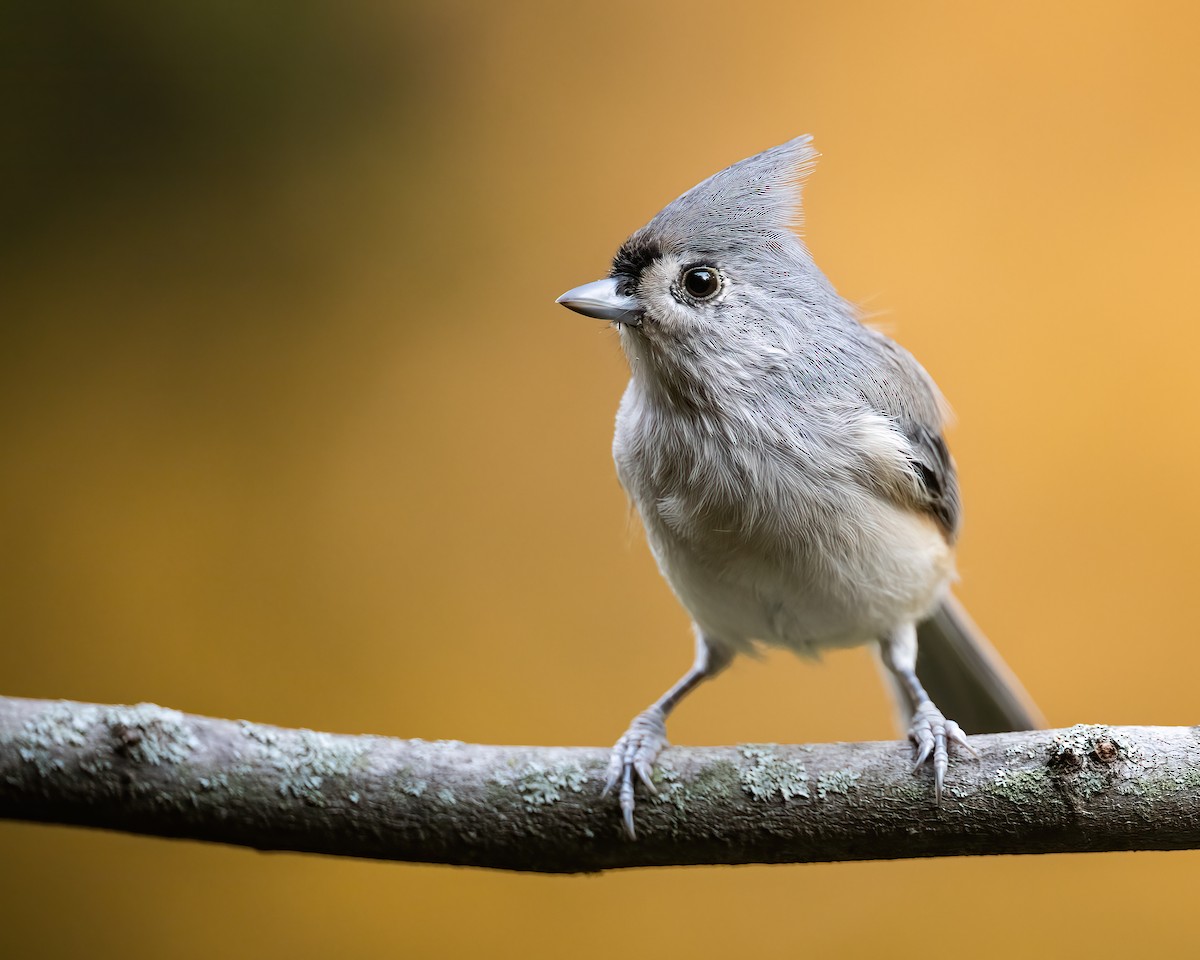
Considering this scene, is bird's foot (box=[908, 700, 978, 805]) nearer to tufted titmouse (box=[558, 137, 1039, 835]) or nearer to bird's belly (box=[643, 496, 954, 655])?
tufted titmouse (box=[558, 137, 1039, 835])

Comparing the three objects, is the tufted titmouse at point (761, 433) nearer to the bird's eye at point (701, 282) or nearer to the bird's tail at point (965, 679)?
the bird's eye at point (701, 282)

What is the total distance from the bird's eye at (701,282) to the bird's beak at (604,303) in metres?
0.08

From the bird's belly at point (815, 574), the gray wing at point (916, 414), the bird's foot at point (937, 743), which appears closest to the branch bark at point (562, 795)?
the bird's foot at point (937, 743)

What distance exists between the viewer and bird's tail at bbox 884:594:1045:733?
1751 mm

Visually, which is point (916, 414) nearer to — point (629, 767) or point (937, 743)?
point (937, 743)

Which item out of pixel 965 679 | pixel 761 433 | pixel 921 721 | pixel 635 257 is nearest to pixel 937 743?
pixel 921 721

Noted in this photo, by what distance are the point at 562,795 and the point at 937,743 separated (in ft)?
1.46

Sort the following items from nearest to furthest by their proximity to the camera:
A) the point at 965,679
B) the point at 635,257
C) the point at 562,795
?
the point at 562,795 < the point at 635,257 < the point at 965,679

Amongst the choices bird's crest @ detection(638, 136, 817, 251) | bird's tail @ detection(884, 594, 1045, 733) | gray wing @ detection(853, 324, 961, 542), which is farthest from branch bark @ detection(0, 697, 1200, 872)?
bird's crest @ detection(638, 136, 817, 251)

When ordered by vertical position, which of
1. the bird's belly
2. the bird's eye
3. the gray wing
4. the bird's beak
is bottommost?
the bird's belly

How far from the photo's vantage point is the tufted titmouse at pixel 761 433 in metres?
1.35

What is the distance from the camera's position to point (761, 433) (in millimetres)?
1374

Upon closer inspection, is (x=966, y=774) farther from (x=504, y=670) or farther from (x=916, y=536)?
(x=504, y=670)

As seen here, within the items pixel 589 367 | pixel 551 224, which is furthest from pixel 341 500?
pixel 551 224
